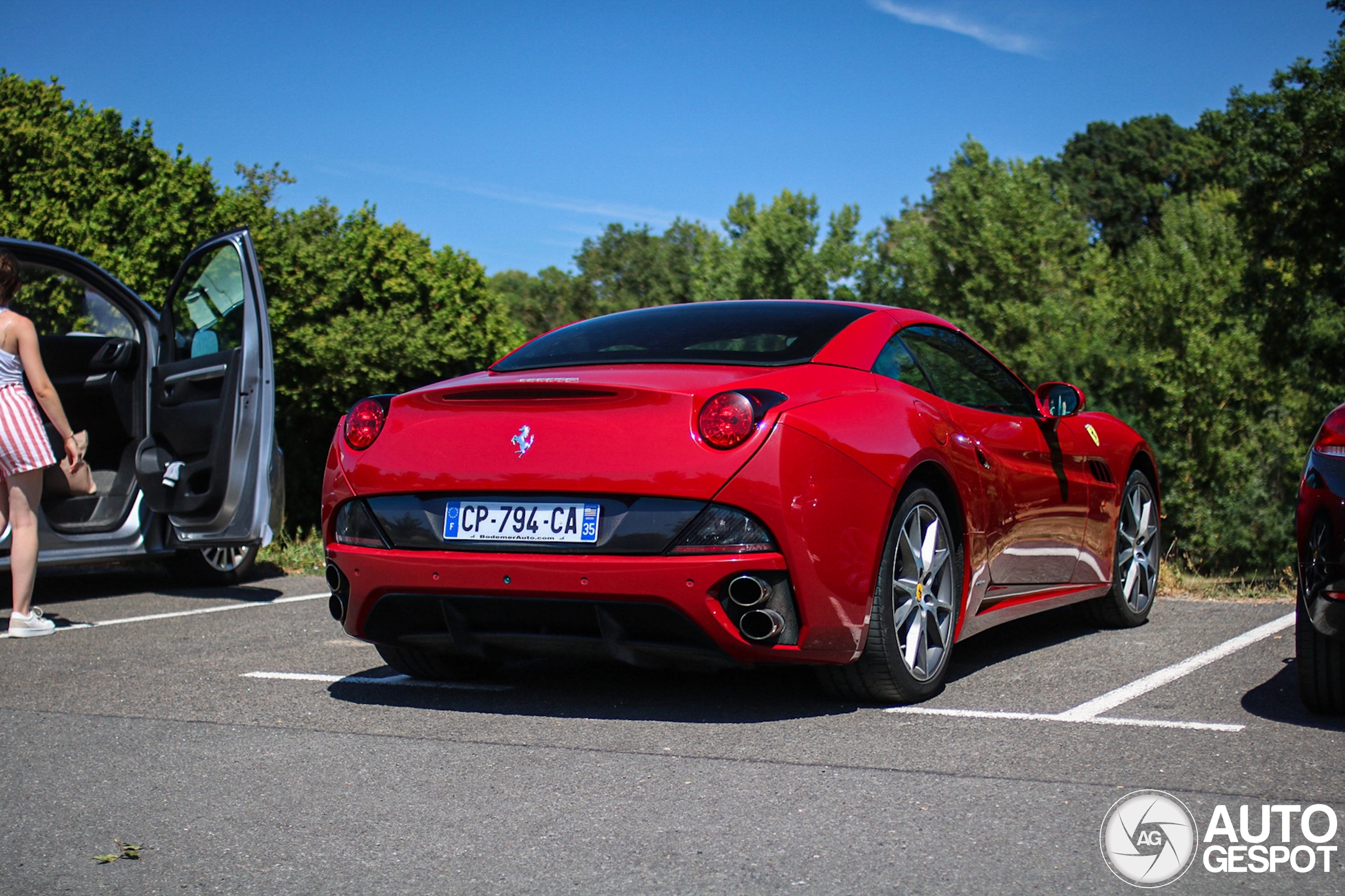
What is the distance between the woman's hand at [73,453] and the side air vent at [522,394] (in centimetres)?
331

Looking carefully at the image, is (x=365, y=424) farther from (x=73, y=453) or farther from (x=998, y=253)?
(x=998, y=253)

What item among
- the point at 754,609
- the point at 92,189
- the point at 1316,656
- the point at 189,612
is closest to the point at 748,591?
the point at 754,609

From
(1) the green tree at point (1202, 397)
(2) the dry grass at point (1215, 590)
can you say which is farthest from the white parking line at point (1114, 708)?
(1) the green tree at point (1202, 397)

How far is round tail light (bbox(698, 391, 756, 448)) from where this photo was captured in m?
3.82

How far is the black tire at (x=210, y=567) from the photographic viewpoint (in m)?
8.49

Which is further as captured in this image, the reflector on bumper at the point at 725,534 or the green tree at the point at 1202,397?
the green tree at the point at 1202,397

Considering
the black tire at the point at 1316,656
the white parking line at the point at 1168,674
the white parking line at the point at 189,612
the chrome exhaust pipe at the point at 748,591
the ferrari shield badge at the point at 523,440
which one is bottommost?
the white parking line at the point at 189,612

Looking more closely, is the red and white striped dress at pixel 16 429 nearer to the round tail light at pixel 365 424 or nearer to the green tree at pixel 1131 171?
the round tail light at pixel 365 424

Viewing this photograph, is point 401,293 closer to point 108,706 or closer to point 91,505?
point 91,505

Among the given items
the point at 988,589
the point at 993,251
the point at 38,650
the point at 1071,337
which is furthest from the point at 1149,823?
the point at 993,251

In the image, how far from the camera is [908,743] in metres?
3.81

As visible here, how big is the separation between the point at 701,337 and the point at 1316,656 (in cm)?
222

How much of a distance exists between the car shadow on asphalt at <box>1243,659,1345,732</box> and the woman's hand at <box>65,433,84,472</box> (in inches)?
216

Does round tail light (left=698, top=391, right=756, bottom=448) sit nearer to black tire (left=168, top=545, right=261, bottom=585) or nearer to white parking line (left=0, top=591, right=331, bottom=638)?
white parking line (left=0, top=591, right=331, bottom=638)
